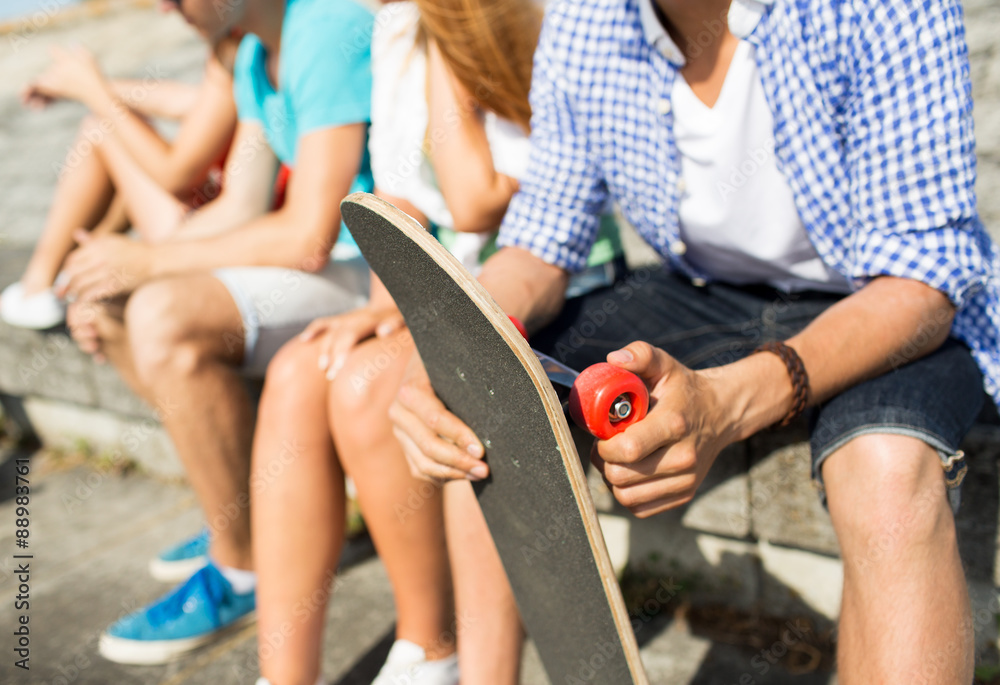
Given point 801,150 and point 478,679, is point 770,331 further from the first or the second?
point 478,679

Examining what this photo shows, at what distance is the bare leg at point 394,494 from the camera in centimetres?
162

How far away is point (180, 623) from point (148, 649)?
107 mm

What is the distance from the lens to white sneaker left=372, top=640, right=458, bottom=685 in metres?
1.69

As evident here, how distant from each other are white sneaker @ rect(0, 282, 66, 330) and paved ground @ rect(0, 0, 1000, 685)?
72cm

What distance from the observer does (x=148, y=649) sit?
215 centimetres

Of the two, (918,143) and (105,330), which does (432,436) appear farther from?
(105,330)

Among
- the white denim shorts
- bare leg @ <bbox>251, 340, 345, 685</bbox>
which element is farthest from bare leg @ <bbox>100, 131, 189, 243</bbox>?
bare leg @ <bbox>251, 340, 345, 685</bbox>

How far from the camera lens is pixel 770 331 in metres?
1.58

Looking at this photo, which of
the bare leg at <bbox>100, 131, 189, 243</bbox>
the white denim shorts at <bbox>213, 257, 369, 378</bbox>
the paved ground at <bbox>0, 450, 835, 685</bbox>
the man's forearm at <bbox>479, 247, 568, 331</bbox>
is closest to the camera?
the man's forearm at <bbox>479, 247, 568, 331</bbox>

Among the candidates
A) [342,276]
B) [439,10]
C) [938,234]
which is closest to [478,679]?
[938,234]

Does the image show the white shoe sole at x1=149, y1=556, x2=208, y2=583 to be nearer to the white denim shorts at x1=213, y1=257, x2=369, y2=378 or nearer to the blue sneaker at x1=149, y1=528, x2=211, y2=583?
the blue sneaker at x1=149, y1=528, x2=211, y2=583

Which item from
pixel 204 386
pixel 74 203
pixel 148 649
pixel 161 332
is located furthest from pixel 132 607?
pixel 74 203

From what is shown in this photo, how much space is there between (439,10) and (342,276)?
2.82 ft
